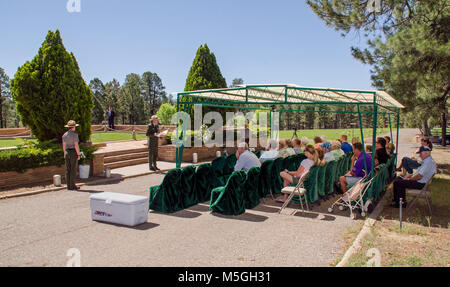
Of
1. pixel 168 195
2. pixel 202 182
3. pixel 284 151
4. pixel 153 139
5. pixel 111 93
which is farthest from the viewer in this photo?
pixel 111 93

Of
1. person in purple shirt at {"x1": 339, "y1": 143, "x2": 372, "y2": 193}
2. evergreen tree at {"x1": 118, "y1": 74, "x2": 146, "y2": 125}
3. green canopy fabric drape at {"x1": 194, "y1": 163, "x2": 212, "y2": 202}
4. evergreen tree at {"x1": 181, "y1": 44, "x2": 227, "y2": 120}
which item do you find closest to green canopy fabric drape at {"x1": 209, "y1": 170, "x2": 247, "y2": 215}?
green canopy fabric drape at {"x1": 194, "y1": 163, "x2": 212, "y2": 202}

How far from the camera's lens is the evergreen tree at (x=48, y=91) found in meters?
11.8

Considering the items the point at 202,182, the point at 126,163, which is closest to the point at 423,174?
the point at 202,182

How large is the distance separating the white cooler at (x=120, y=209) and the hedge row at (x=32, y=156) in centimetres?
485

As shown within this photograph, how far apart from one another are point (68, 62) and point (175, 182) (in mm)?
7836

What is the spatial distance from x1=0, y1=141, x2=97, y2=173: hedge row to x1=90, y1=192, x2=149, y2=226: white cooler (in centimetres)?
485

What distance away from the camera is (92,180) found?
11414 mm

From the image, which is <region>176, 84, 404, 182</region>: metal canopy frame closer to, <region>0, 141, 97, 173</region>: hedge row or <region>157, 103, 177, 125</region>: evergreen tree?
<region>0, 141, 97, 173</region>: hedge row

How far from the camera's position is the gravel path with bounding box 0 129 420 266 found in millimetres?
4945

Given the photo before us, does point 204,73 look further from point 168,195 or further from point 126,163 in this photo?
point 168,195

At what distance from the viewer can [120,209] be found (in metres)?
6.53

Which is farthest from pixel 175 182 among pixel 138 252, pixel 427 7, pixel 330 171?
pixel 427 7

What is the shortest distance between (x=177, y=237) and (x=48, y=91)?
898 centimetres

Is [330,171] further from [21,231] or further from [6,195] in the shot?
[6,195]
